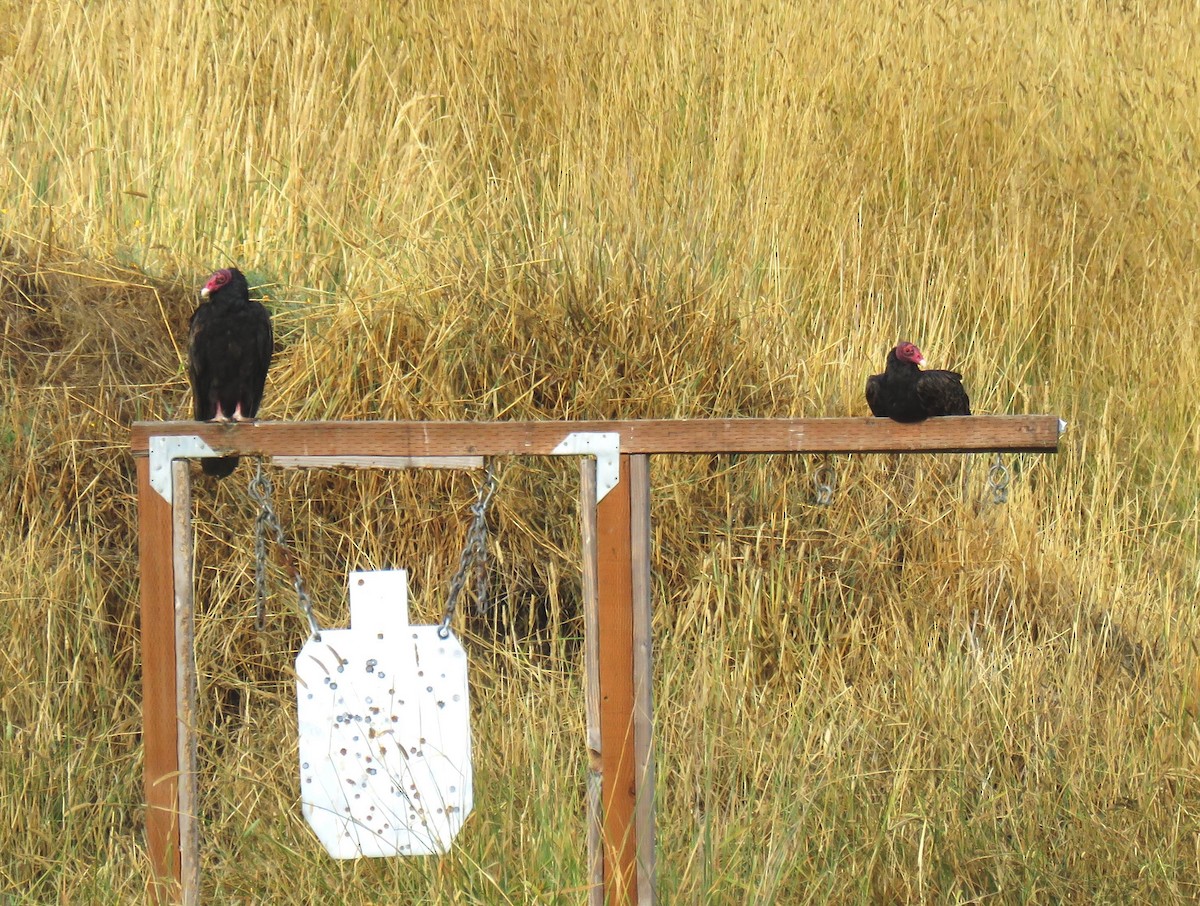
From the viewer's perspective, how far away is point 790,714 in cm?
360

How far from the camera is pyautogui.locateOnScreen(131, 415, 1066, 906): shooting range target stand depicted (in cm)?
263

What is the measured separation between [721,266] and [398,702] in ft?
9.01

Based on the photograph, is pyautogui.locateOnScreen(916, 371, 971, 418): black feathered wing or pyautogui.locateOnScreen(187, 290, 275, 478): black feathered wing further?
pyautogui.locateOnScreen(187, 290, 275, 478): black feathered wing

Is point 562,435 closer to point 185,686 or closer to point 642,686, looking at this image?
point 642,686

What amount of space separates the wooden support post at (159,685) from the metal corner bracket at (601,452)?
79cm

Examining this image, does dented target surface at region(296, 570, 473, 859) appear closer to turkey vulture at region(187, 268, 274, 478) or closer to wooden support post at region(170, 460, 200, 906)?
wooden support post at region(170, 460, 200, 906)

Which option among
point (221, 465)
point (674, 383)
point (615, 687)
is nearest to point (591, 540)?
point (615, 687)

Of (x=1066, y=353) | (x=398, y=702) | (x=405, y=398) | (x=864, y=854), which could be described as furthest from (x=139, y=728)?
(x=1066, y=353)

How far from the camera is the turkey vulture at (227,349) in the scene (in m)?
3.64

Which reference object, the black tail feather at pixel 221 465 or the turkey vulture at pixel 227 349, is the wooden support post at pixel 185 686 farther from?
the turkey vulture at pixel 227 349

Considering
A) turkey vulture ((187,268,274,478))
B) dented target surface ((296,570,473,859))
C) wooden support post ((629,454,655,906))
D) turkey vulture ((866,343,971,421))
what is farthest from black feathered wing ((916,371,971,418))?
turkey vulture ((187,268,274,478))

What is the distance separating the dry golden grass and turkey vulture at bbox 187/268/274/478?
2.04ft

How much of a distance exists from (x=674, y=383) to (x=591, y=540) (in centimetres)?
192

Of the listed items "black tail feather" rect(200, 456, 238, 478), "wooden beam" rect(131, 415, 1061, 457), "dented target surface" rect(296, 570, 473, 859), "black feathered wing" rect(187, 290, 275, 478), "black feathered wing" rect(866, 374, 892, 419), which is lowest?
"dented target surface" rect(296, 570, 473, 859)
